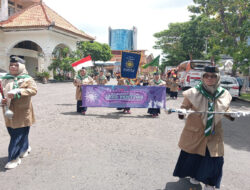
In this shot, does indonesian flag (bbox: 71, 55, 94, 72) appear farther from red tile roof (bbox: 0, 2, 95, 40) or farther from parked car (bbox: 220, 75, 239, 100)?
red tile roof (bbox: 0, 2, 95, 40)

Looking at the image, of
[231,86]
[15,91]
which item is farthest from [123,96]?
[231,86]

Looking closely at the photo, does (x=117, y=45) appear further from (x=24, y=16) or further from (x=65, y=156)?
(x=65, y=156)

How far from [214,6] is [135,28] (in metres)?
95.0

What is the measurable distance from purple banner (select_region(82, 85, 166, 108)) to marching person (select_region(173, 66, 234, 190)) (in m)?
5.29

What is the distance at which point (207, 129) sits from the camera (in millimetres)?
2908

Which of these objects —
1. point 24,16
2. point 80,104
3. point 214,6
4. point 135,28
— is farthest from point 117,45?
point 80,104

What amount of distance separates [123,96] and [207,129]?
5671 mm

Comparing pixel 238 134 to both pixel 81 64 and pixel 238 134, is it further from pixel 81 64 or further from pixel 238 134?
pixel 81 64

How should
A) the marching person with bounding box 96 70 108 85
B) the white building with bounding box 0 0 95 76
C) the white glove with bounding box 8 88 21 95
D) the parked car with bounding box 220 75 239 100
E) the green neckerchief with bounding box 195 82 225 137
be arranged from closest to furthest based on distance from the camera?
the green neckerchief with bounding box 195 82 225 137 < the white glove with bounding box 8 88 21 95 < the marching person with bounding box 96 70 108 85 < the parked car with bounding box 220 75 239 100 < the white building with bounding box 0 0 95 76

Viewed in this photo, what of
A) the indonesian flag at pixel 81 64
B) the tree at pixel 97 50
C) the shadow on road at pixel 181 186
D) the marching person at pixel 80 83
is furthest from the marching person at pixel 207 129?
the tree at pixel 97 50

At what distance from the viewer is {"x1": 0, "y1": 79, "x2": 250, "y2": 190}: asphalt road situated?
3287 millimetres

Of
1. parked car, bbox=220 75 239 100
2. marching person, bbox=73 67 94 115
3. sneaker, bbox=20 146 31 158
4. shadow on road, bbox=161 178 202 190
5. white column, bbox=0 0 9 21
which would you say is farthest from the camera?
white column, bbox=0 0 9 21

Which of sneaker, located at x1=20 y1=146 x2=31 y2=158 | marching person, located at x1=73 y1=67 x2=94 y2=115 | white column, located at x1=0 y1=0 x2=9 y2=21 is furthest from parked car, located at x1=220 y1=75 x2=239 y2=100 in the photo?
white column, located at x1=0 y1=0 x2=9 y2=21

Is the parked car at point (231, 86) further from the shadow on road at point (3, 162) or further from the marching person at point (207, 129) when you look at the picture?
the shadow on road at point (3, 162)
